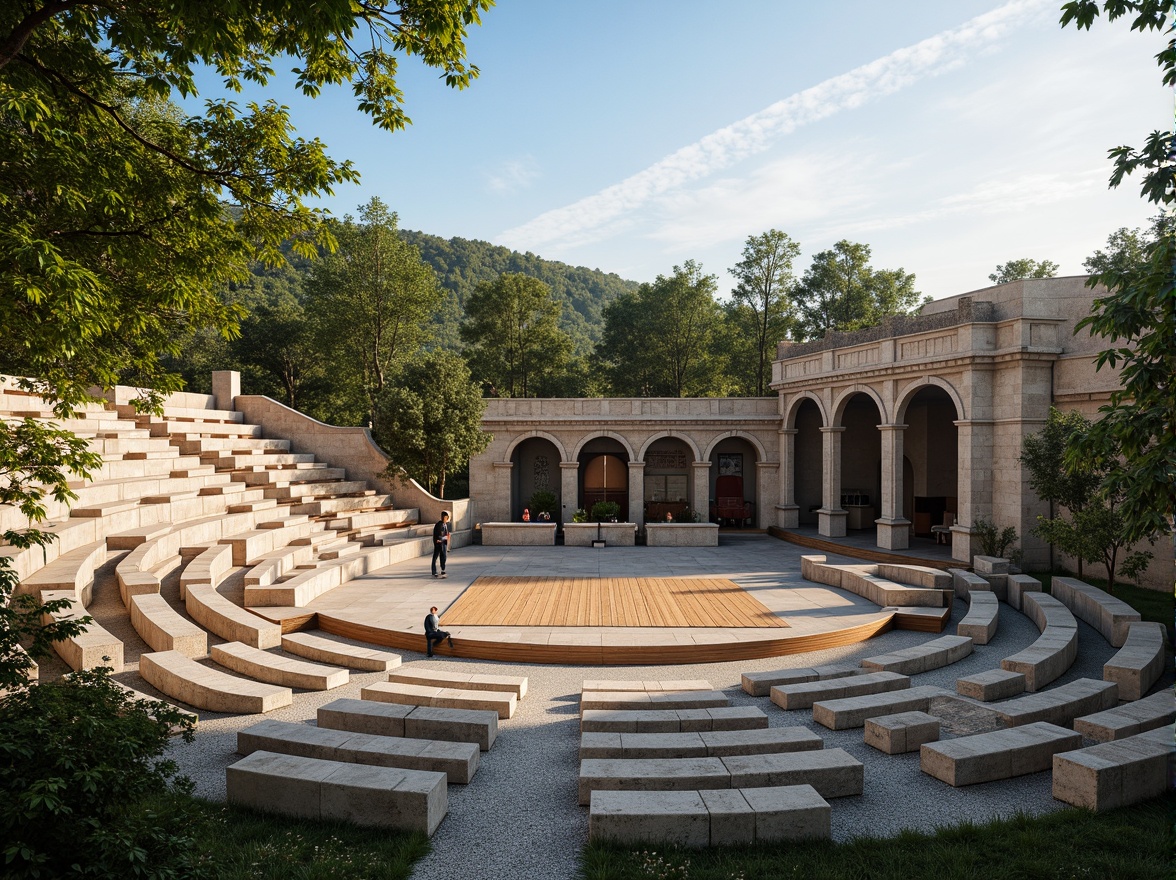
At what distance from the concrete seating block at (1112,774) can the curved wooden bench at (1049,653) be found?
11.8 feet

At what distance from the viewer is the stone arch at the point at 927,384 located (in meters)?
22.3

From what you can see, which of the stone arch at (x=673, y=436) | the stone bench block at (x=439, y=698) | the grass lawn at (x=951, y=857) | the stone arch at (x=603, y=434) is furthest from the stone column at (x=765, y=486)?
the grass lawn at (x=951, y=857)

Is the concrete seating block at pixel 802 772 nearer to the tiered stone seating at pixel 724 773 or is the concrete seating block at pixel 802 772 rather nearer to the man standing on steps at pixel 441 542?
the tiered stone seating at pixel 724 773

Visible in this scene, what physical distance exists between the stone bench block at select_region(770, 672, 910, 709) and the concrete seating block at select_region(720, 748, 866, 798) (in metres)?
2.80

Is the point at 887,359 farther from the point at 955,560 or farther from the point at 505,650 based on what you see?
the point at 505,650

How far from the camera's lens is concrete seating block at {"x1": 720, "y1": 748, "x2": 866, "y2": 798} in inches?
294

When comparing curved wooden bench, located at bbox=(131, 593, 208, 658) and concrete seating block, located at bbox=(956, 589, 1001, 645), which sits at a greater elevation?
curved wooden bench, located at bbox=(131, 593, 208, 658)

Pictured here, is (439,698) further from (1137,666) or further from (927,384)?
(927,384)

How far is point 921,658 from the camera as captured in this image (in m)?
12.5

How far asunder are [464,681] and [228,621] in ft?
18.0

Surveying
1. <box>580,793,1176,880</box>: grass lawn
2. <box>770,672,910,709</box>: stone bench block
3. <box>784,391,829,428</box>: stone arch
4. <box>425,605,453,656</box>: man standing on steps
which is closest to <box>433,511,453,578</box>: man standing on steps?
<box>425,605,453,656</box>: man standing on steps

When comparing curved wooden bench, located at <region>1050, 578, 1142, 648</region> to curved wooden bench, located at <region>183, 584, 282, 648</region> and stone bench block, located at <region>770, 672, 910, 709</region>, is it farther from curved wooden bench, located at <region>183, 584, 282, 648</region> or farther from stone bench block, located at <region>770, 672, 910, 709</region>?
curved wooden bench, located at <region>183, 584, 282, 648</region>

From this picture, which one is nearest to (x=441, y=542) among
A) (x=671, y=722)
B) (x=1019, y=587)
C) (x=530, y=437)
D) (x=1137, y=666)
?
(x=671, y=722)

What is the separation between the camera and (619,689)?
11008 mm
